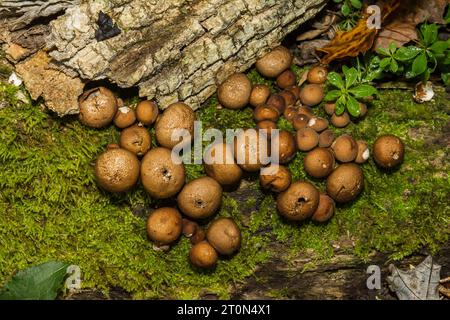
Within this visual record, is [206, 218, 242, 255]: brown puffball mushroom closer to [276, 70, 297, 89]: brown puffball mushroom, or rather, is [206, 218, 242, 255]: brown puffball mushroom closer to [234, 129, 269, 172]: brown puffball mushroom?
[234, 129, 269, 172]: brown puffball mushroom

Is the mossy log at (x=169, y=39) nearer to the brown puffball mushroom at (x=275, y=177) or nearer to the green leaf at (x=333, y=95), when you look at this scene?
the green leaf at (x=333, y=95)

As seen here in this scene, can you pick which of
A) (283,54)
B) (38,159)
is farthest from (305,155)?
(38,159)

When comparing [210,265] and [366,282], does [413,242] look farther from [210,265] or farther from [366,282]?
[210,265]

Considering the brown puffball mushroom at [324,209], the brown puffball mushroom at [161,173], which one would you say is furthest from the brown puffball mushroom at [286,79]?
the brown puffball mushroom at [161,173]

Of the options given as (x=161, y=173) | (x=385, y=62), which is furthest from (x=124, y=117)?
(x=385, y=62)

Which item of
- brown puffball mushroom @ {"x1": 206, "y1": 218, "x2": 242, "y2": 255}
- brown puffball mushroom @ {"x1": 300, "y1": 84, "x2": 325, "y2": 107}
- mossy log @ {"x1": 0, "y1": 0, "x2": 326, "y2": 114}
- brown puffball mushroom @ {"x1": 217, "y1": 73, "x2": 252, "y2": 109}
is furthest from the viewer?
brown puffball mushroom @ {"x1": 300, "y1": 84, "x2": 325, "y2": 107}

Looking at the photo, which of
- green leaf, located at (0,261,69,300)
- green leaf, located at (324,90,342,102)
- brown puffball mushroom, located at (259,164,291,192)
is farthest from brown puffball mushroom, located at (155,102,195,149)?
green leaf, located at (0,261,69,300)
